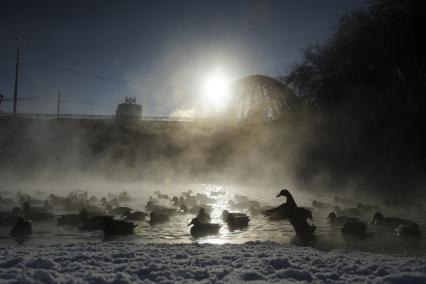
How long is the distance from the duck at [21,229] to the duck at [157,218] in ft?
11.2

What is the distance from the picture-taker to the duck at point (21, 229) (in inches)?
388

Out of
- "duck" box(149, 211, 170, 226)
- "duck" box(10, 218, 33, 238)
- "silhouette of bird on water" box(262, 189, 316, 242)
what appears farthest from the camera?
"duck" box(149, 211, 170, 226)

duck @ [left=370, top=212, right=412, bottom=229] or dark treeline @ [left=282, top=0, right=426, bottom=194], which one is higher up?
dark treeline @ [left=282, top=0, right=426, bottom=194]

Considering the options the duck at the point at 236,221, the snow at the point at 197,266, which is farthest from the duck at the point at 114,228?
the duck at the point at 236,221

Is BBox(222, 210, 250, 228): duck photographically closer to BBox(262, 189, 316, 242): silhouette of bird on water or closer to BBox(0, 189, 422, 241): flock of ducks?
BBox(0, 189, 422, 241): flock of ducks

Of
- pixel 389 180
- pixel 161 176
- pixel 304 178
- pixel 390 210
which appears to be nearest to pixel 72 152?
pixel 161 176

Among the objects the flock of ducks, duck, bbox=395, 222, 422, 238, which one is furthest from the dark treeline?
duck, bbox=395, 222, 422, 238

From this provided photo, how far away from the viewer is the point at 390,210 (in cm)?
1641

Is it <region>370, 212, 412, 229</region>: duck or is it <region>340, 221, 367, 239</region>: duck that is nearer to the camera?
<region>340, 221, 367, 239</region>: duck

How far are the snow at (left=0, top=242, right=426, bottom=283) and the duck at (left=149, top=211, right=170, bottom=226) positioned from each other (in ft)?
14.4

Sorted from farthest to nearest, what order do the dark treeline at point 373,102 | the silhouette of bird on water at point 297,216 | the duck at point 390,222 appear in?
the dark treeline at point 373,102
the duck at point 390,222
the silhouette of bird on water at point 297,216

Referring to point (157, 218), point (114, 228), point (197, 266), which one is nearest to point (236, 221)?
point (157, 218)

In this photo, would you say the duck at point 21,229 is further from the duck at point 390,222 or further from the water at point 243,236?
the duck at point 390,222

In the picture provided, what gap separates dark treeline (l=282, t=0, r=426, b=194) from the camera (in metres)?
24.4
